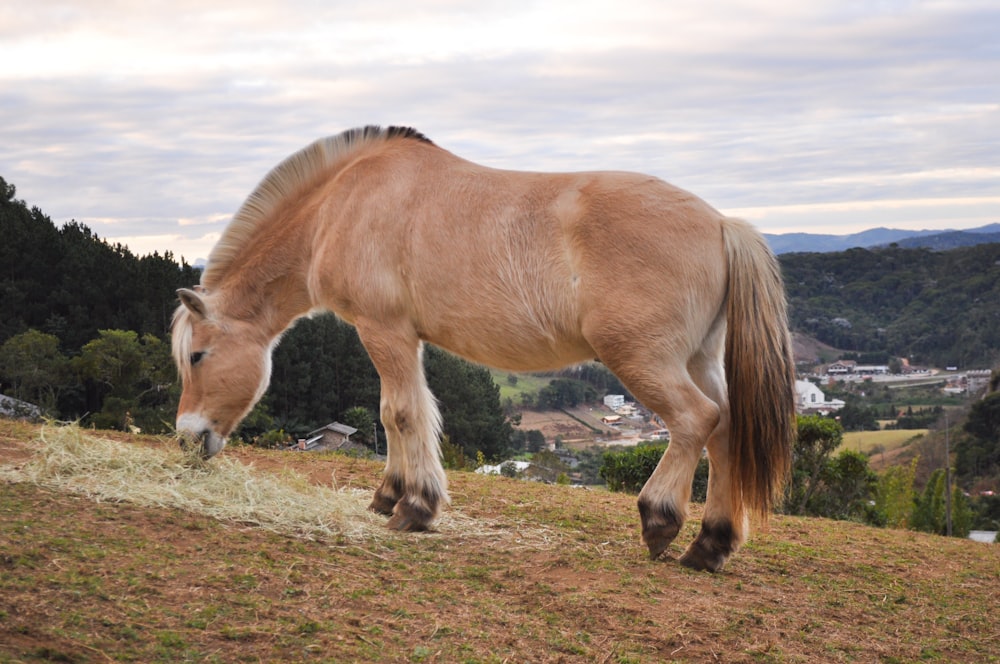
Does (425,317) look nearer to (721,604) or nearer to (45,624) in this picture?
(721,604)

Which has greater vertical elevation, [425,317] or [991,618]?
[425,317]

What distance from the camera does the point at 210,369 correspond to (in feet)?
22.0

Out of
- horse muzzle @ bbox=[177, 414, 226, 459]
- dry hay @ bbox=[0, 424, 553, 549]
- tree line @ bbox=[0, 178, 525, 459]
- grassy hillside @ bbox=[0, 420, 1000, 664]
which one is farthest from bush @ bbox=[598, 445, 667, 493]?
horse muzzle @ bbox=[177, 414, 226, 459]

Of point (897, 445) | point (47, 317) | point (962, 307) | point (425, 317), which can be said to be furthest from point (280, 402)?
point (962, 307)

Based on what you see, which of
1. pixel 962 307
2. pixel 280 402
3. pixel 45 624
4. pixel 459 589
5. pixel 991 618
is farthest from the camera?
pixel 962 307

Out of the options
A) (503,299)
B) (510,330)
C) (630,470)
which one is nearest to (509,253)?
(503,299)

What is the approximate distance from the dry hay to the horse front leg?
0.21 metres

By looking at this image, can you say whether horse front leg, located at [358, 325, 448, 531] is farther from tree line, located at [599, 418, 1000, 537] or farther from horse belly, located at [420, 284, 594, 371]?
tree line, located at [599, 418, 1000, 537]

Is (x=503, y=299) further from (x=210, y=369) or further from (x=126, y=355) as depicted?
(x=126, y=355)

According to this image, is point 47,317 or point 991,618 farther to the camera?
point 47,317

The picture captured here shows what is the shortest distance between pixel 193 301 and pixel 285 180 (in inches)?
45.3

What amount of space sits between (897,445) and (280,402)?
143 ft

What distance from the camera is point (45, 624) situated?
A: 347 cm

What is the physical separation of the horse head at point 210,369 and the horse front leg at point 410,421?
1100 millimetres
